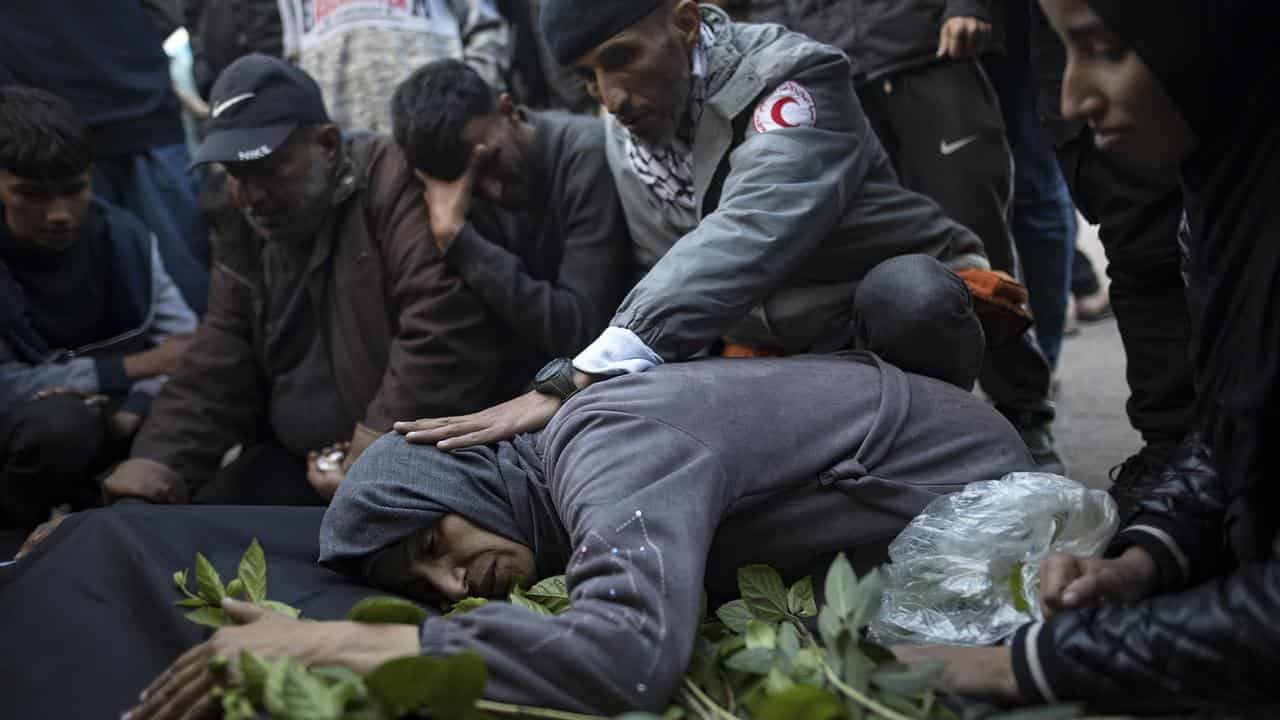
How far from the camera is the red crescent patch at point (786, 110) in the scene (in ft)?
8.18

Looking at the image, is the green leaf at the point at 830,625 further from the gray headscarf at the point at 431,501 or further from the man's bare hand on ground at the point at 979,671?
the gray headscarf at the point at 431,501

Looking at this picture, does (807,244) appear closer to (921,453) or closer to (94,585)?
(921,453)

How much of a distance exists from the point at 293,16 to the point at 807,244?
8.05 ft

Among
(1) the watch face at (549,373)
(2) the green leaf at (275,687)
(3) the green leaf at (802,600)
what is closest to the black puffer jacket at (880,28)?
(1) the watch face at (549,373)

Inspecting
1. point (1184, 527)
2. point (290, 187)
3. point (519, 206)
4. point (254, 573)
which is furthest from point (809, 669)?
point (290, 187)

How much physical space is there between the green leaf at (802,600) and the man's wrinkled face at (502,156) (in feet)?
5.46

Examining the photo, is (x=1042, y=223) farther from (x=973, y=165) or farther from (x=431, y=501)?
(x=431, y=501)

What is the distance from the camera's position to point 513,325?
3.06 metres

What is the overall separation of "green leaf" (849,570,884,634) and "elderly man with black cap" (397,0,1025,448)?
0.74 m

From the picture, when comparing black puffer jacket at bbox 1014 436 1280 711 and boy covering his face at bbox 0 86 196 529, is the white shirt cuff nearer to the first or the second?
black puffer jacket at bbox 1014 436 1280 711

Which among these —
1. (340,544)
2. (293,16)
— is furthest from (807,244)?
(293,16)

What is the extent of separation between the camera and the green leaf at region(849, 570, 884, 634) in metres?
1.58

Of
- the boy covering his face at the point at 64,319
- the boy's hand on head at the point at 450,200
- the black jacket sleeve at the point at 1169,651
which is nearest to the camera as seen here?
the black jacket sleeve at the point at 1169,651

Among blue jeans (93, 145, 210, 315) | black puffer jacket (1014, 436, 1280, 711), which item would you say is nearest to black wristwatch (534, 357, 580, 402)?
black puffer jacket (1014, 436, 1280, 711)
